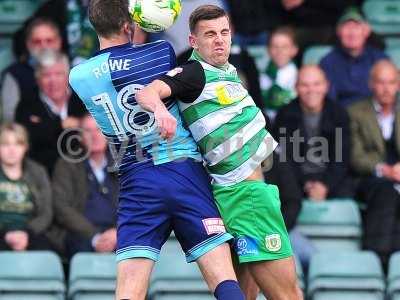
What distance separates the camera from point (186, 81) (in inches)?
295

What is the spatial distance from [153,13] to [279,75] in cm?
458

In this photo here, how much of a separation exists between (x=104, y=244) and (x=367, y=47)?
3.15 metres

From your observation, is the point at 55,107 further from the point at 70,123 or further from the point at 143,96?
the point at 143,96

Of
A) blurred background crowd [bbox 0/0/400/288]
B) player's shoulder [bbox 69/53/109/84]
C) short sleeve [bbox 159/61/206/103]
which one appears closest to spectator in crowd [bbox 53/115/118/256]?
blurred background crowd [bbox 0/0/400/288]

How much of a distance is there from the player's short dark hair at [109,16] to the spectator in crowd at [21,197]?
127 inches

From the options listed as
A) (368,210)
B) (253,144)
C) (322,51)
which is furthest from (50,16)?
(253,144)

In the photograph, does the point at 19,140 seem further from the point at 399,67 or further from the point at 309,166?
the point at 399,67

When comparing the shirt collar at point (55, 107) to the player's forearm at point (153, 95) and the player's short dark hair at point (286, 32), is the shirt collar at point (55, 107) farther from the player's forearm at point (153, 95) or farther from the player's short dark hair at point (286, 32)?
the player's forearm at point (153, 95)

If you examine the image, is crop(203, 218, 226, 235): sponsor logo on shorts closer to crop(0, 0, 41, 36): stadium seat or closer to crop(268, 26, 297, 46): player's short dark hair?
crop(268, 26, 297, 46): player's short dark hair

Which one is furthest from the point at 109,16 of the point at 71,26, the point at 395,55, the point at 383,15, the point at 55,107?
the point at 383,15

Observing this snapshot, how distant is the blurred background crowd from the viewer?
10727mm

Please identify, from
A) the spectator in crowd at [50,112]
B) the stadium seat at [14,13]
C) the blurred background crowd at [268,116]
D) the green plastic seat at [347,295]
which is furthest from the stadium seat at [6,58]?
the green plastic seat at [347,295]

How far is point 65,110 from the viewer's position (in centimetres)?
1161

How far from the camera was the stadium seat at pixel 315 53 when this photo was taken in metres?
12.5
